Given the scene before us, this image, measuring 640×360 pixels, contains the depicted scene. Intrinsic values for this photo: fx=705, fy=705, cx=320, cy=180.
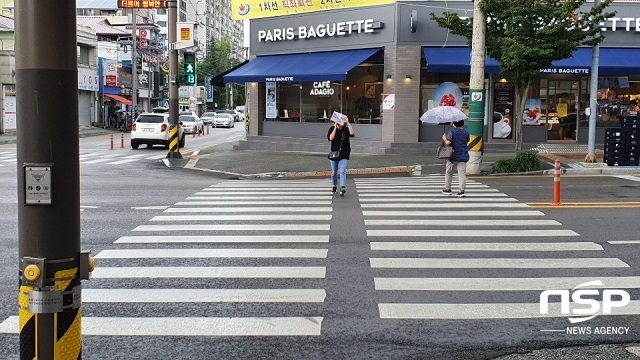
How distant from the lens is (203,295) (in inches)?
289

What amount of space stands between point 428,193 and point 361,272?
314 inches

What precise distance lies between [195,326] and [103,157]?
2356 cm

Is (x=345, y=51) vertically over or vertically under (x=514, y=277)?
over

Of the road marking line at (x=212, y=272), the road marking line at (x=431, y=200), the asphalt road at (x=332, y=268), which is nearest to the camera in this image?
the asphalt road at (x=332, y=268)

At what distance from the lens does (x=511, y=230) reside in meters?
11.1

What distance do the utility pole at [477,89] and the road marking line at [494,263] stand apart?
11321 mm

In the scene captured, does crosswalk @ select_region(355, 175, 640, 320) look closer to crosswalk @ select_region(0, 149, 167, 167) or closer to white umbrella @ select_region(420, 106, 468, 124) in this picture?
white umbrella @ select_region(420, 106, 468, 124)

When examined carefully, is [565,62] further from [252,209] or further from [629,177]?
[252,209]

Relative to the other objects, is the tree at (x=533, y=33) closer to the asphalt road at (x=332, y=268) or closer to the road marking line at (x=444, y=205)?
the asphalt road at (x=332, y=268)

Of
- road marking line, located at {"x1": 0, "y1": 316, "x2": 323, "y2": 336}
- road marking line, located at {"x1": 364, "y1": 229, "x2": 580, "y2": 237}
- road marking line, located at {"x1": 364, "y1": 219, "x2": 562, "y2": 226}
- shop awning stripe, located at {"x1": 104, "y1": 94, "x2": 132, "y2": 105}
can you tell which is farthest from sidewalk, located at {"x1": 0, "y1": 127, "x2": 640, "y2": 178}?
shop awning stripe, located at {"x1": 104, "y1": 94, "x2": 132, "y2": 105}

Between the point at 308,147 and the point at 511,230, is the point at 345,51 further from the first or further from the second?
the point at 511,230

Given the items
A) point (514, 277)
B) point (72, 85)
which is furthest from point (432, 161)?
point (72, 85)

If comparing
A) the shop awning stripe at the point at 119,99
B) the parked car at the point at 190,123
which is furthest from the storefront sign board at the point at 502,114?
the shop awning stripe at the point at 119,99

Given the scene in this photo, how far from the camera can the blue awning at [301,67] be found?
26.8 m
